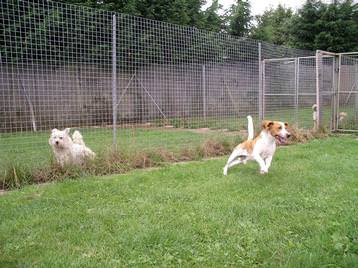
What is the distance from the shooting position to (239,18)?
21594 millimetres

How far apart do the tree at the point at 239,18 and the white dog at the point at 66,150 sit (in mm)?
17138

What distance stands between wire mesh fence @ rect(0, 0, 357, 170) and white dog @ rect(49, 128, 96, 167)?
0.38m

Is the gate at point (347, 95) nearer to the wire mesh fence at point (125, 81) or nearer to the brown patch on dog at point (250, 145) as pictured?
the wire mesh fence at point (125, 81)

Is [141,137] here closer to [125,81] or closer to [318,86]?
[125,81]

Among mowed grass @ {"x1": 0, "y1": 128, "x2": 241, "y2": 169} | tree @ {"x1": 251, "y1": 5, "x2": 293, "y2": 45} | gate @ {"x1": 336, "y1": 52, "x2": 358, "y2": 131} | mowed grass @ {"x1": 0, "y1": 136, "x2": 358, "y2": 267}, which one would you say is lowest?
mowed grass @ {"x1": 0, "y1": 136, "x2": 358, "y2": 267}

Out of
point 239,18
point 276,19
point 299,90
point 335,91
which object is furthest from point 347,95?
point 276,19

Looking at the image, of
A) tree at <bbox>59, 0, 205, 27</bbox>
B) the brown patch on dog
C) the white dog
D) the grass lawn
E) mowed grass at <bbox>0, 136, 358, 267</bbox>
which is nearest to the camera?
mowed grass at <bbox>0, 136, 358, 267</bbox>

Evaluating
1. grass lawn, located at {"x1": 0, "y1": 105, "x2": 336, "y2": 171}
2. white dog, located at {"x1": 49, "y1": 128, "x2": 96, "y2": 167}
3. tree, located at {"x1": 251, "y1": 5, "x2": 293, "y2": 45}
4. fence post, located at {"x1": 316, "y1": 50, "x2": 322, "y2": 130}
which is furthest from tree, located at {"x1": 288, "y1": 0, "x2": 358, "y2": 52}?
white dog, located at {"x1": 49, "y1": 128, "x2": 96, "y2": 167}

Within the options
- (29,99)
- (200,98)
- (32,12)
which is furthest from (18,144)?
(200,98)

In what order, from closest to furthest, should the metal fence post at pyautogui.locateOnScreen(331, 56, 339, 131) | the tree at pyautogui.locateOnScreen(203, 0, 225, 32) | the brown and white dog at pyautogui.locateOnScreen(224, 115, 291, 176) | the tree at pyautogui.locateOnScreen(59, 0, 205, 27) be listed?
the brown and white dog at pyautogui.locateOnScreen(224, 115, 291, 176) → the metal fence post at pyautogui.locateOnScreen(331, 56, 339, 131) → the tree at pyautogui.locateOnScreen(59, 0, 205, 27) → the tree at pyautogui.locateOnScreen(203, 0, 225, 32)

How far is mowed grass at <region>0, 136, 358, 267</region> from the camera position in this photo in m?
2.91

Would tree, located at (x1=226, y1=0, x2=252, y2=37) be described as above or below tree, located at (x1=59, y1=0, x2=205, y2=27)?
above

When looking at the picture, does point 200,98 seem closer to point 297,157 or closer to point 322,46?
point 297,157

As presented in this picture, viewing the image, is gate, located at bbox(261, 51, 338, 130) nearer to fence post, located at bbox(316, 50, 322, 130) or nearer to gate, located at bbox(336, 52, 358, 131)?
fence post, located at bbox(316, 50, 322, 130)
